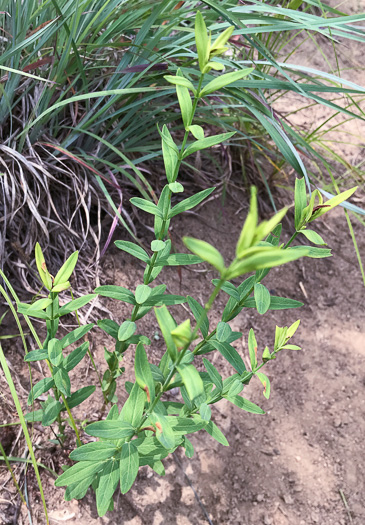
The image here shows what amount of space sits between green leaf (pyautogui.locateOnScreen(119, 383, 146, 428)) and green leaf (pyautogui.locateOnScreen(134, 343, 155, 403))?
37 millimetres

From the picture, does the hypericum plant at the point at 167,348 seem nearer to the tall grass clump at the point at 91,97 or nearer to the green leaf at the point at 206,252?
the green leaf at the point at 206,252

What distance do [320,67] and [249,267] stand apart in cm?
239

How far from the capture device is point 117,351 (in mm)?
1094

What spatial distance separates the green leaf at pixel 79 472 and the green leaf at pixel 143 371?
0.23 metres

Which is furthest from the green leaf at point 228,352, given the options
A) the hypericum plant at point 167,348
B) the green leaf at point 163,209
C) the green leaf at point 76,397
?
the green leaf at point 76,397

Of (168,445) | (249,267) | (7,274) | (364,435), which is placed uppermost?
(249,267)

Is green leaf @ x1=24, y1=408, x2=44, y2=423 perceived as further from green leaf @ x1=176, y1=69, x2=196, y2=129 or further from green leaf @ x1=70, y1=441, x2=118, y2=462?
green leaf @ x1=176, y1=69, x2=196, y2=129

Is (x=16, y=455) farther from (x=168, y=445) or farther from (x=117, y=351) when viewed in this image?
(x=168, y=445)

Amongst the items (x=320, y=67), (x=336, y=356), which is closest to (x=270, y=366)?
(x=336, y=356)

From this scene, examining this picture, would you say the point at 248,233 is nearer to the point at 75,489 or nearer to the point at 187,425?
the point at 187,425

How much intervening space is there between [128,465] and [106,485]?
90 mm

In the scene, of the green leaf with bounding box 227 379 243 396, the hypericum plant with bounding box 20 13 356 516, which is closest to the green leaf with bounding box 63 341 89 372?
the hypericum plant with bounding box 20 13 356 516

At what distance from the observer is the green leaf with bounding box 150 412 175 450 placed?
29.3 inches

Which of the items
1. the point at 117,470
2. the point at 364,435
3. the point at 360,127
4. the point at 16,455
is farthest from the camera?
the point at 360,127
